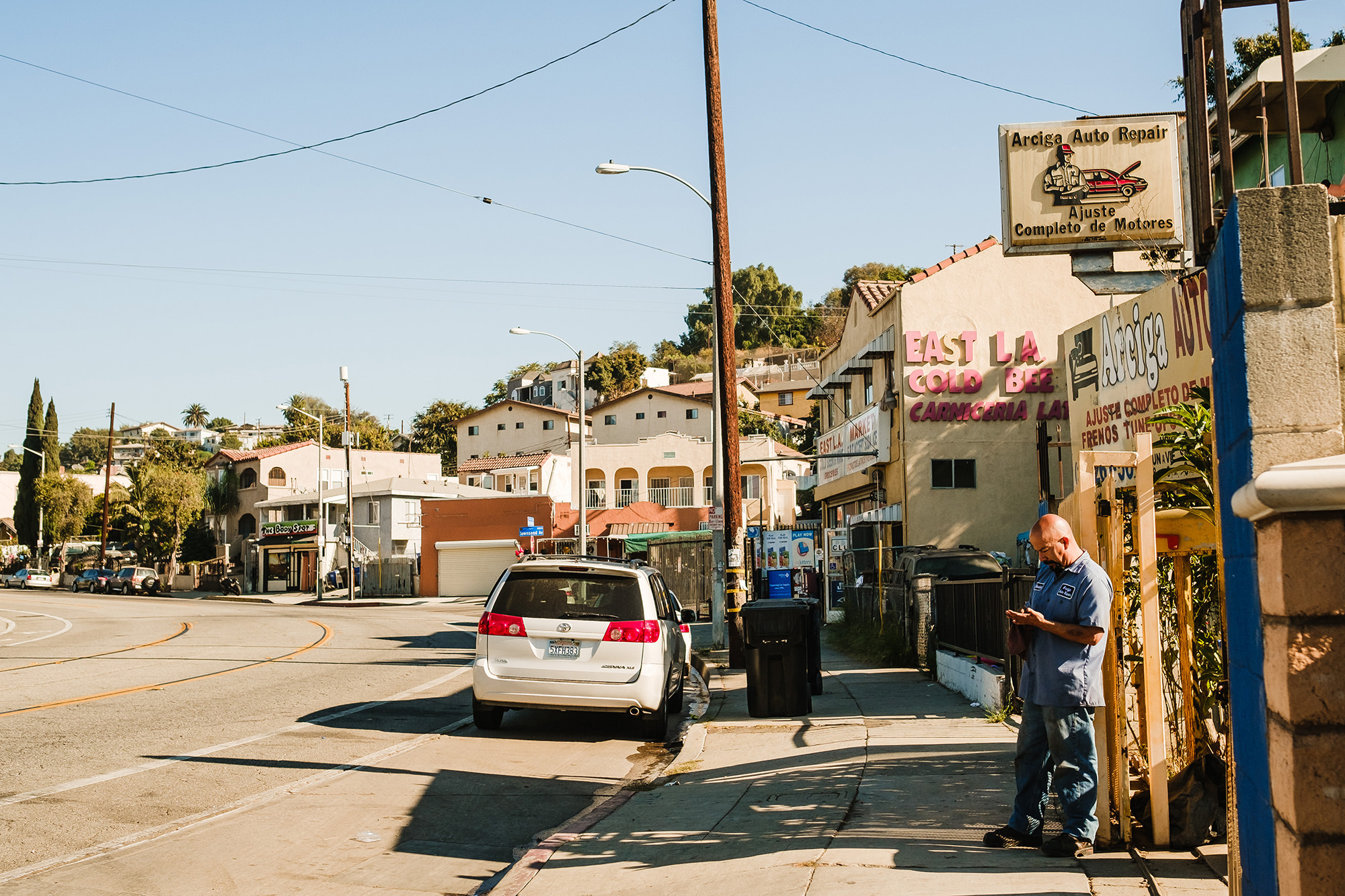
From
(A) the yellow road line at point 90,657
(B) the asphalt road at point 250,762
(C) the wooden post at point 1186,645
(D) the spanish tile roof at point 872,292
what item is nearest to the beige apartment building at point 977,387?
(D) the spanish tile roof at point 872,292

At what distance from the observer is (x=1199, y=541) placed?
6332 mm

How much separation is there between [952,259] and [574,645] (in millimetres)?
21525

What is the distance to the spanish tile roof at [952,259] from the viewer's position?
30.2 meters

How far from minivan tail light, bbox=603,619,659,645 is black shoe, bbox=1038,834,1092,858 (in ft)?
19.8

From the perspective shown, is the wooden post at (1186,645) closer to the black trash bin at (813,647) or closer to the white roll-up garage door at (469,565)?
the black trash bin at (813,647)

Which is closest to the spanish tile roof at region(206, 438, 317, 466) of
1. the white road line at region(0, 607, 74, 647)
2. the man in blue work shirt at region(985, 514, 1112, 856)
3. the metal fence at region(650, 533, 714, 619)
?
the white road line at region(0, 607, 74, 647)

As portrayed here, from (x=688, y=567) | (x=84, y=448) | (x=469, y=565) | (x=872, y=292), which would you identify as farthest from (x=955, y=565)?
(x=84, y=448)

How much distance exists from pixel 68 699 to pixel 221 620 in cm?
1885

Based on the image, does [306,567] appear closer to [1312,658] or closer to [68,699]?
[68,699]

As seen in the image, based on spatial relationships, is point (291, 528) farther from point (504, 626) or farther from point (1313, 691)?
point (1313, 691)

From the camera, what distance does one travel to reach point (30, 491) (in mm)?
88625

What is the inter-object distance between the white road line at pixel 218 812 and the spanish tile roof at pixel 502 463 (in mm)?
51654

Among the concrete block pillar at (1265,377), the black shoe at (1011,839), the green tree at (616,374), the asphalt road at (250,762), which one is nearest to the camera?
the concrete block pillar at (1265,377)

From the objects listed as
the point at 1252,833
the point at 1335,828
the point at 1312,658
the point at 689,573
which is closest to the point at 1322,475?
the point at 1312,658
